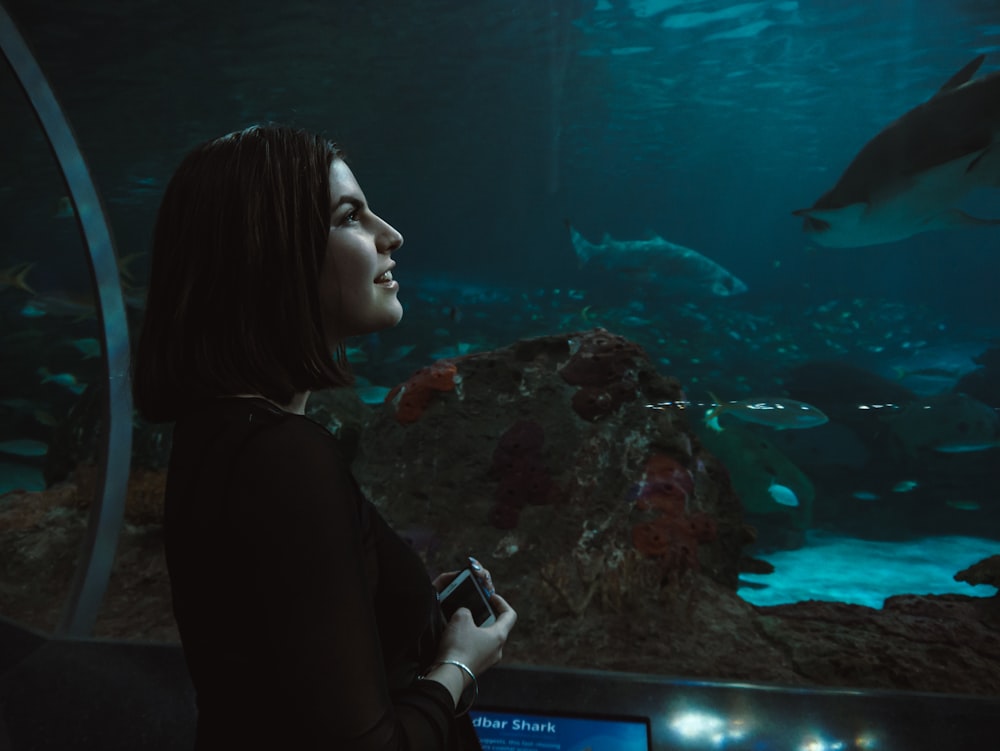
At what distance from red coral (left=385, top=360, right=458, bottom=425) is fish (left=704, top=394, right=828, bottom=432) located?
1.83 meters

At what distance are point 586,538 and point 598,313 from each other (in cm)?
599

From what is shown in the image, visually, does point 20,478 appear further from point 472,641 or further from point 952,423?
point 952,423

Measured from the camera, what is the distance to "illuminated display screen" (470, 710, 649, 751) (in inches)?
96.8

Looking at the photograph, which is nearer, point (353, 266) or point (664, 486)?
point (353, 266)

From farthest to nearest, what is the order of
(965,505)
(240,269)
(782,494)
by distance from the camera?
1. (965,505)
2. (782,494)
3. (240,269)

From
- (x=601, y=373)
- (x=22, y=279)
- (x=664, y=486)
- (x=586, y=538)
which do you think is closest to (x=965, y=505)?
(x=664, y=486)

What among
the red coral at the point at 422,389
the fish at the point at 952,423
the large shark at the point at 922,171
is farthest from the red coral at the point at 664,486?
the large shark at the point at 922,171

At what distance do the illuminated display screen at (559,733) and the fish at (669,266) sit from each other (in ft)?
24.0

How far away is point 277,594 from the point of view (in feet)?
2.31

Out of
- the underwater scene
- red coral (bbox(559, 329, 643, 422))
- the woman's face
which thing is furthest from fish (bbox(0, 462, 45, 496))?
the woman's face

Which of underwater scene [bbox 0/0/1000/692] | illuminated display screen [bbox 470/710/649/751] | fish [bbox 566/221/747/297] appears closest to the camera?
illuminated display screen [bbox 470/710/649/751]

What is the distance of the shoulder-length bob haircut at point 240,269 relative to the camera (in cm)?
88

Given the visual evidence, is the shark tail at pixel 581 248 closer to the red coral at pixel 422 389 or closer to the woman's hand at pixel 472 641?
the red coral at pixel 422 389

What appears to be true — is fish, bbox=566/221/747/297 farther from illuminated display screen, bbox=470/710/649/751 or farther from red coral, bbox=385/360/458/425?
illuminated display screen, bbox=470/710/649/751
